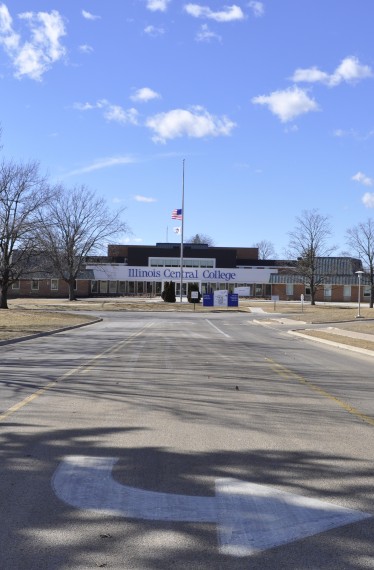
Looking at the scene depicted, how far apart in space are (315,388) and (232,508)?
277 inches

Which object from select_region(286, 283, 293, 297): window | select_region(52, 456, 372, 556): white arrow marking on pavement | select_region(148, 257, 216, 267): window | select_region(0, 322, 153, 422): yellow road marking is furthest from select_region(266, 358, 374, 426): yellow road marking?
select_region(148, 257, 216, 267): window

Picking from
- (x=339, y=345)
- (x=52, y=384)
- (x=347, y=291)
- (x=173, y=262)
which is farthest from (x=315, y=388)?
(x=173, y=262)

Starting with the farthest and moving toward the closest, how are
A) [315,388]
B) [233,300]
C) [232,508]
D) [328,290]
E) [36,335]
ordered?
[328,290], [233,300], [36,335], [315,388], [232,508]

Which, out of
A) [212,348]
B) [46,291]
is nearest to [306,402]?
[212,348]

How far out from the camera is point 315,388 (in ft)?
37.6

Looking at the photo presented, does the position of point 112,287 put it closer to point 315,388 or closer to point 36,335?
point 36,335

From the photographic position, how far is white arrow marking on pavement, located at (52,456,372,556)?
4.24m

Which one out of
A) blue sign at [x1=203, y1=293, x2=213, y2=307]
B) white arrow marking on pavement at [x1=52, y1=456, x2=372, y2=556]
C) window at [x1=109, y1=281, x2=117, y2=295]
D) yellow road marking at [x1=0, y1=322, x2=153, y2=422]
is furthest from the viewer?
window at [x1=109, y1=281, x2=117, y2=295]

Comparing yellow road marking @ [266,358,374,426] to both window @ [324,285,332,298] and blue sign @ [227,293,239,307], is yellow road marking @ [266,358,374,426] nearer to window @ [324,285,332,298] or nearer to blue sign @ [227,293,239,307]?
blue sign @ [227,293,239,307]

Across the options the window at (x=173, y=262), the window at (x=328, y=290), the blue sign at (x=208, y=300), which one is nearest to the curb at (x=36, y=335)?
the blue sign at (x=208, y=300)

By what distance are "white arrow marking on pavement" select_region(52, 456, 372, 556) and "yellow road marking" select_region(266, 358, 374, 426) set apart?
362cm

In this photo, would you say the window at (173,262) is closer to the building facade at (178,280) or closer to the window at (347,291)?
the building facade at (178,280)

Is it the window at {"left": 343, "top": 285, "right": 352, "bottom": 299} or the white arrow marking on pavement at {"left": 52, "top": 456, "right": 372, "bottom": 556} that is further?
the window at {"left": 343, "top": 285, "right": 352, "bottom": 299}

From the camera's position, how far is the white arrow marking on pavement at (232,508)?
13.9 feet
